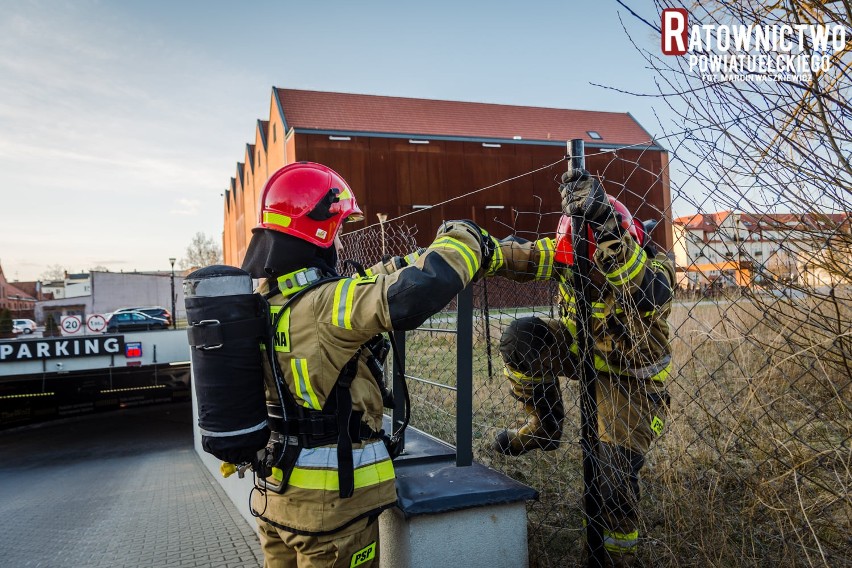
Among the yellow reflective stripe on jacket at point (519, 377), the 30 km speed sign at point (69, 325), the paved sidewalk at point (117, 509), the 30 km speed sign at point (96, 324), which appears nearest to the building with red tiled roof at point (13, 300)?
the 30 km speed sign at point (69, 325)

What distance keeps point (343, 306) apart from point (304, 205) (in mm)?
552

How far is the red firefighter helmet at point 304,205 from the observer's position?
2.41 meters

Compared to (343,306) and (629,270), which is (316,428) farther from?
(629,270)

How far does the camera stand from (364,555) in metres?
2.24

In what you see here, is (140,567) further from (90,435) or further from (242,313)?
(90,435)

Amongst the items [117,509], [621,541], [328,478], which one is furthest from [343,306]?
[117,509]

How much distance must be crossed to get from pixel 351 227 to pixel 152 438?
1219cm

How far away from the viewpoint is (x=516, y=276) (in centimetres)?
296

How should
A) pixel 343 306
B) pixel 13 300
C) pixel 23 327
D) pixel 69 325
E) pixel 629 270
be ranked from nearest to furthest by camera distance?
pixel 343 306 → pixel 629 270 → pixel 69 325 → pixel 23 327 → pixel 13 300

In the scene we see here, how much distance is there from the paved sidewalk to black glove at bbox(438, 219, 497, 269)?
9.85 feet

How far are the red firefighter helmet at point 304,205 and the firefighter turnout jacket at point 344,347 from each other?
0.68ft

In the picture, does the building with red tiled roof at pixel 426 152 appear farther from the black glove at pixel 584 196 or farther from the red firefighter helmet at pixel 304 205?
the red firefighter helmet at pixel 304 205

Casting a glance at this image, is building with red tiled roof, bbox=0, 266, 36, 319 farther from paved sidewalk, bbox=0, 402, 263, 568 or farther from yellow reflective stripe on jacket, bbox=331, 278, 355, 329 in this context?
yellow reflective stripe on jacket, bbox=331, 278, 355, 329

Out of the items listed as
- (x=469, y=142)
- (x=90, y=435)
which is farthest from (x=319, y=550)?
(x=469, y=142)
